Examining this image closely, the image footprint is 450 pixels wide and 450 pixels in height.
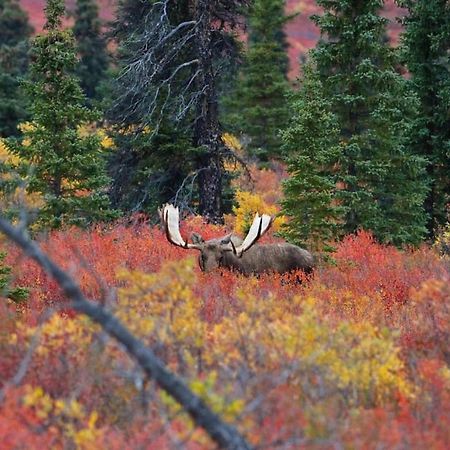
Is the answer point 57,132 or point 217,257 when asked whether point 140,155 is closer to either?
point 57,132

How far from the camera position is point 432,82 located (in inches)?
781

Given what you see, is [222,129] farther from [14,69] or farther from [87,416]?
[14,69]

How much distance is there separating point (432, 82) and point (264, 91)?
42.3ft

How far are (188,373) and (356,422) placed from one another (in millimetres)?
1340

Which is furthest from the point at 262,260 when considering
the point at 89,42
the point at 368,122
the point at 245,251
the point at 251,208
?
the point at 89,42

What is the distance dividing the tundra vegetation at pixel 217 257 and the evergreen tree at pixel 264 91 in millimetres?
6163

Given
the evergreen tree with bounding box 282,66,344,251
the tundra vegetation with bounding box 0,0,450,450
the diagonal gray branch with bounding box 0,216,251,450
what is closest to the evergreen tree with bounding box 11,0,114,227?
the tundra vegetation with bounding box 0,0,450,450

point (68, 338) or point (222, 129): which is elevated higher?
point (222, 129)

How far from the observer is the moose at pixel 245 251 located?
1048 cm

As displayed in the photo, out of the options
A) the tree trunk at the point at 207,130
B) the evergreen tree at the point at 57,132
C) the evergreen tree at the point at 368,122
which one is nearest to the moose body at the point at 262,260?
the evergreen tree at the point at 57,132

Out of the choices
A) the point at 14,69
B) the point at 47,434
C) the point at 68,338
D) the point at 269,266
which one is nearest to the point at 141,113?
the point at 269,266

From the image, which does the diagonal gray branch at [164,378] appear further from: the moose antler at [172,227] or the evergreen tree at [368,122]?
the evergreen tree at [368,122]

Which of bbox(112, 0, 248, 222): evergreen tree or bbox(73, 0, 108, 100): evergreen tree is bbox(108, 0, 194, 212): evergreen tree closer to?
bbox(112, 0, 248, 222): evergreen tree

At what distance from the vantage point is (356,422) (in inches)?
197
